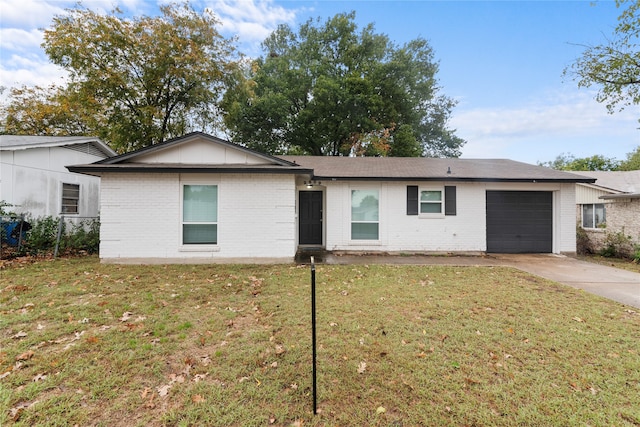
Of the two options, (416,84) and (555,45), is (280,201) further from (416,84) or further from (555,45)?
(416,84)

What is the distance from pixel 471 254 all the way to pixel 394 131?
15.8 m

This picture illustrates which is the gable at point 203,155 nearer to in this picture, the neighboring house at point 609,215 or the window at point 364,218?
the window at point 364,218

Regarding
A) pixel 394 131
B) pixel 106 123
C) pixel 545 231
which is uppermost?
pixel 394 131

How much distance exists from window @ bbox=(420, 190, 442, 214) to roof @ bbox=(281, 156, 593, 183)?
597 millimetres

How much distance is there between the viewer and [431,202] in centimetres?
989

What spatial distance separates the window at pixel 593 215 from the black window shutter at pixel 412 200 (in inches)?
300

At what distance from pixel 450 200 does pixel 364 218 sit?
3.16m

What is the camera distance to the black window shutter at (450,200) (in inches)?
387

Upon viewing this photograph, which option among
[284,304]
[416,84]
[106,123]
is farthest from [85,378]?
[416,84]

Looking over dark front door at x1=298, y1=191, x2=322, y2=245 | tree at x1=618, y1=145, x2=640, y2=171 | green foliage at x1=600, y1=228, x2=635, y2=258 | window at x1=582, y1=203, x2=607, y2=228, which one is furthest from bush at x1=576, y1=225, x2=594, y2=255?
tree at x1=618, y1=145, x2=640, y2=171

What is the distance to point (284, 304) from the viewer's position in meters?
4.76

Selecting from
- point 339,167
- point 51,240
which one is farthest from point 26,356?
point 339,167

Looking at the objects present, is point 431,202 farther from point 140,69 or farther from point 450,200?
point 140,69

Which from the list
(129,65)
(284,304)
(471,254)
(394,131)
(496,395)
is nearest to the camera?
(496,395)
